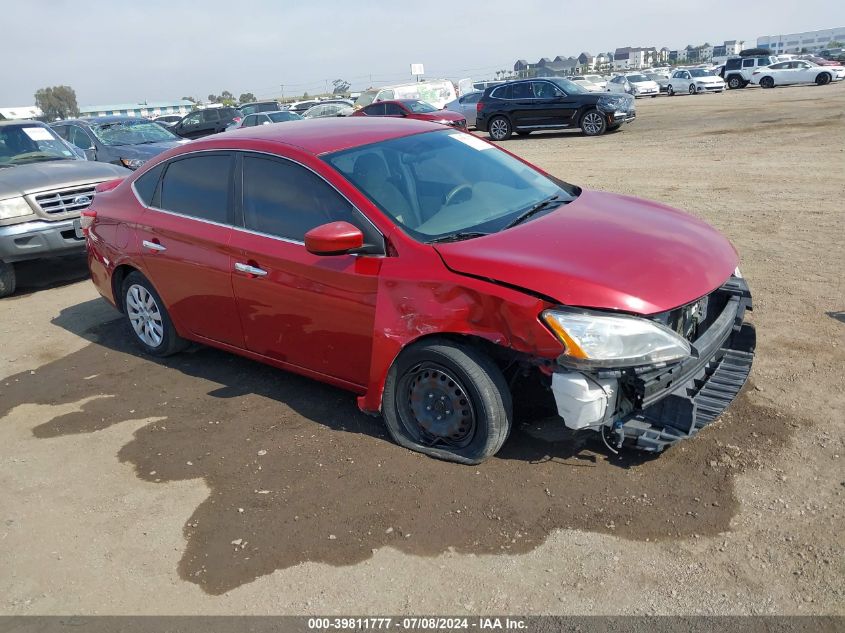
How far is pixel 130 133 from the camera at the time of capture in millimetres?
13547

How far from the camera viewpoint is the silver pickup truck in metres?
7.54

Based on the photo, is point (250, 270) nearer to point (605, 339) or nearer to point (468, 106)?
point (605, 339)

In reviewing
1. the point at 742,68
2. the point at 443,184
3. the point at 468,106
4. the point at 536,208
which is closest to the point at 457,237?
the point at 443,184

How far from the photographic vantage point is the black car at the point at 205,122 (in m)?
22.5

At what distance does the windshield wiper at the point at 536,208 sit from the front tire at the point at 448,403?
2.90ft

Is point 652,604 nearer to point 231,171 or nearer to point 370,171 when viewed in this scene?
point 370,171

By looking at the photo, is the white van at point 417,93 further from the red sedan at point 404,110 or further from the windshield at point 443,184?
the windshield at point 443,184

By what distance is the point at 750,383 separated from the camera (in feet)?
14.6

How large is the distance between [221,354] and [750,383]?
389cm

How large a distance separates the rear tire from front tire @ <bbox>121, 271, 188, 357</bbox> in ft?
9.52

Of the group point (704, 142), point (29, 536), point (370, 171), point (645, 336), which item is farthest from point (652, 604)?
point (704, 142)

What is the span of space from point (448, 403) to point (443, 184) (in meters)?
1.38

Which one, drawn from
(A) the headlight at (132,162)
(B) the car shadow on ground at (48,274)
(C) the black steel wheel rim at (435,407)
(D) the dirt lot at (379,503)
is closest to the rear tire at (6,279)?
(B) the car shadow on ground at (48,274)

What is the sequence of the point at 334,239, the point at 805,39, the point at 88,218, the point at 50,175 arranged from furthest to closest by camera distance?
1. the point at 805,39
2. the point at 50,175
3. the point at 88,218
4. the point at 334,239
